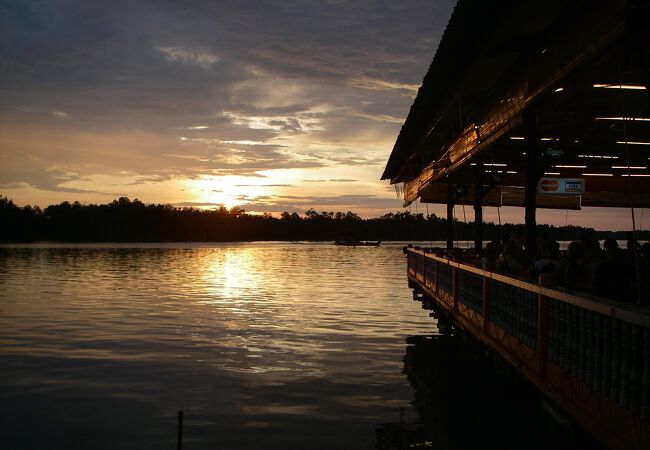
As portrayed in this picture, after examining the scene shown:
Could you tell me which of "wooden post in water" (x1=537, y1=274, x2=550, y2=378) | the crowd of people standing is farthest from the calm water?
the crowd of people standing

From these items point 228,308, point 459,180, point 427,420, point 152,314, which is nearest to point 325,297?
Answer: point 228,308

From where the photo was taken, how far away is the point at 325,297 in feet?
102

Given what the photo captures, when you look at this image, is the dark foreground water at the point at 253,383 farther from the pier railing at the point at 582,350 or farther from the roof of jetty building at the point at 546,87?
the roof of jetty building at the point at 546,87

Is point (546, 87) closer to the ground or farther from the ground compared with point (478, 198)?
farther from the ground

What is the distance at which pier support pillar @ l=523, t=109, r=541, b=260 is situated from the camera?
990 centimetres

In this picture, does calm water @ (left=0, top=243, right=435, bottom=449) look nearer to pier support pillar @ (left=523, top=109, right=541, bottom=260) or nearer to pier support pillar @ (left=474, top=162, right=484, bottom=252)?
pier support pillar @ (left=474, top=162, right=484, bottom=252)

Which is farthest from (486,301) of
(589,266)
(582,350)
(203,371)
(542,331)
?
(203,371)

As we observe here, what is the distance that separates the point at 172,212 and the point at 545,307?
196614 millimetres

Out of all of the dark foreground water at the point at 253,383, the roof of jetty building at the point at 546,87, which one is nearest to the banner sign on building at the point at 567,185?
the roof of jetty building at the point at 546,87

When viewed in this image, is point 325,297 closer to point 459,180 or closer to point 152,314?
point 152,314

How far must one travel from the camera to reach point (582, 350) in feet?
20.7

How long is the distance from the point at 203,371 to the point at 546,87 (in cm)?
873

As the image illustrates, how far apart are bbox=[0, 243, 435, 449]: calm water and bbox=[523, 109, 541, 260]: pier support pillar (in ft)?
10.7

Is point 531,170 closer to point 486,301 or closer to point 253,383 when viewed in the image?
point 486,301
